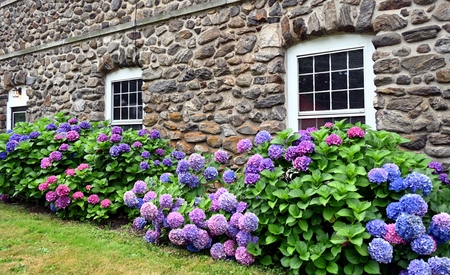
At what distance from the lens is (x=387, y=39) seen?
14.3ft

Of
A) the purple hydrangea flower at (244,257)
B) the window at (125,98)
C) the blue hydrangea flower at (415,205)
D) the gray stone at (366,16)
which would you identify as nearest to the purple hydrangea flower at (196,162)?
the purple hydrangea flower at (244,257)

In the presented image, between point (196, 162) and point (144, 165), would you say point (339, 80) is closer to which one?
point (196, 162)

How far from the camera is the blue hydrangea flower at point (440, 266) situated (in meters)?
2.58

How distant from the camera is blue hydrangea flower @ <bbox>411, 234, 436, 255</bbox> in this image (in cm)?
261

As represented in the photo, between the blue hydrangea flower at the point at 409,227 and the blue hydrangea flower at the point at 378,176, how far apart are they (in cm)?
33

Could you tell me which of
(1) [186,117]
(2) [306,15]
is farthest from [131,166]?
(2) [306,15]

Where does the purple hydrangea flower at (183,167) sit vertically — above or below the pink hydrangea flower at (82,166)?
above

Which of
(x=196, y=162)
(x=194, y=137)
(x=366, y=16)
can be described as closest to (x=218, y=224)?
(x=196, y=162)

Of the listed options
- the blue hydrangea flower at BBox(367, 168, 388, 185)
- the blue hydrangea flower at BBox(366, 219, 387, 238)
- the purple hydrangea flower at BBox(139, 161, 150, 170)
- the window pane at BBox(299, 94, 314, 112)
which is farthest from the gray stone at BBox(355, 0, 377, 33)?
the purple hydrangea flower at BBox(139, 161, 150, 170)

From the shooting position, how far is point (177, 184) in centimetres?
418

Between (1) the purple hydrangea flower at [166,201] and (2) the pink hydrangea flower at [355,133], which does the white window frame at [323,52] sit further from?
Result: (1) the purple hydrangea flower at [166,201]

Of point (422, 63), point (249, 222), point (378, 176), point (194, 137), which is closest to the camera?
point (378, 176)

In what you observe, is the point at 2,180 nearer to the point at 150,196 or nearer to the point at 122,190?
the point at 122,190

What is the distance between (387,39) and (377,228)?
2539mm
